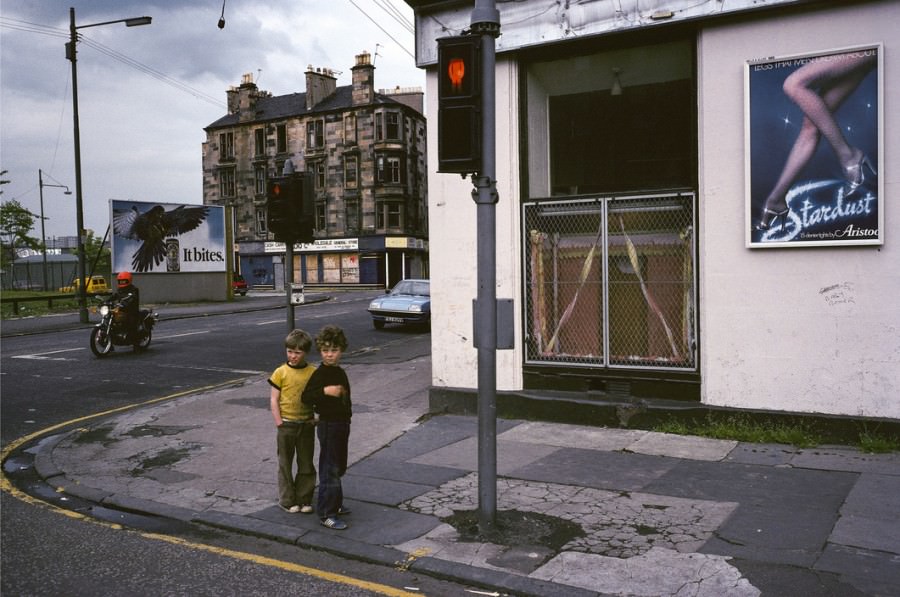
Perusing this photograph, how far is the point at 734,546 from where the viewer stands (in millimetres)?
5070

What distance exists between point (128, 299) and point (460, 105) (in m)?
13.5

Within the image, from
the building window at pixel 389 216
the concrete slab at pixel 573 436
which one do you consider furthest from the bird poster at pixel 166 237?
the concrete slab at pixel 573 436

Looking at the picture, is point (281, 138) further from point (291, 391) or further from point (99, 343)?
point (291, 391)

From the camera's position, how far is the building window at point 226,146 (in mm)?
66125

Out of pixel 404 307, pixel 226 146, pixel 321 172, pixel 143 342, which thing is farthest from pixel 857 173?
pixel 226 146

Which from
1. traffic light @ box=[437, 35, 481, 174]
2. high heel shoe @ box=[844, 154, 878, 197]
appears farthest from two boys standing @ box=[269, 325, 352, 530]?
high heel shoe @ box=[844, 154, 878, 197]

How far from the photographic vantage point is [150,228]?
3584 cm

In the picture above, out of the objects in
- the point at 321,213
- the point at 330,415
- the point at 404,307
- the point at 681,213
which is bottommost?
the point at 330,415

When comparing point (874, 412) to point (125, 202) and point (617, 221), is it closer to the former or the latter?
point (617, 221)

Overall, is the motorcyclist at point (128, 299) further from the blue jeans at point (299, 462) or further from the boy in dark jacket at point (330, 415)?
the boy in dark jacket at point (330, 415)

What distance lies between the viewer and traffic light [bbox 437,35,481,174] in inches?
212

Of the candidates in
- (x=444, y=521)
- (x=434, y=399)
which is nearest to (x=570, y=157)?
(x=434, y=399)

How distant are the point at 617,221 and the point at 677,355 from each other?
171cm

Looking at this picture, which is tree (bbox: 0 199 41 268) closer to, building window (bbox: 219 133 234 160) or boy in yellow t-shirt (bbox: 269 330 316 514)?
building window (bbox: 219 133 234 160)
